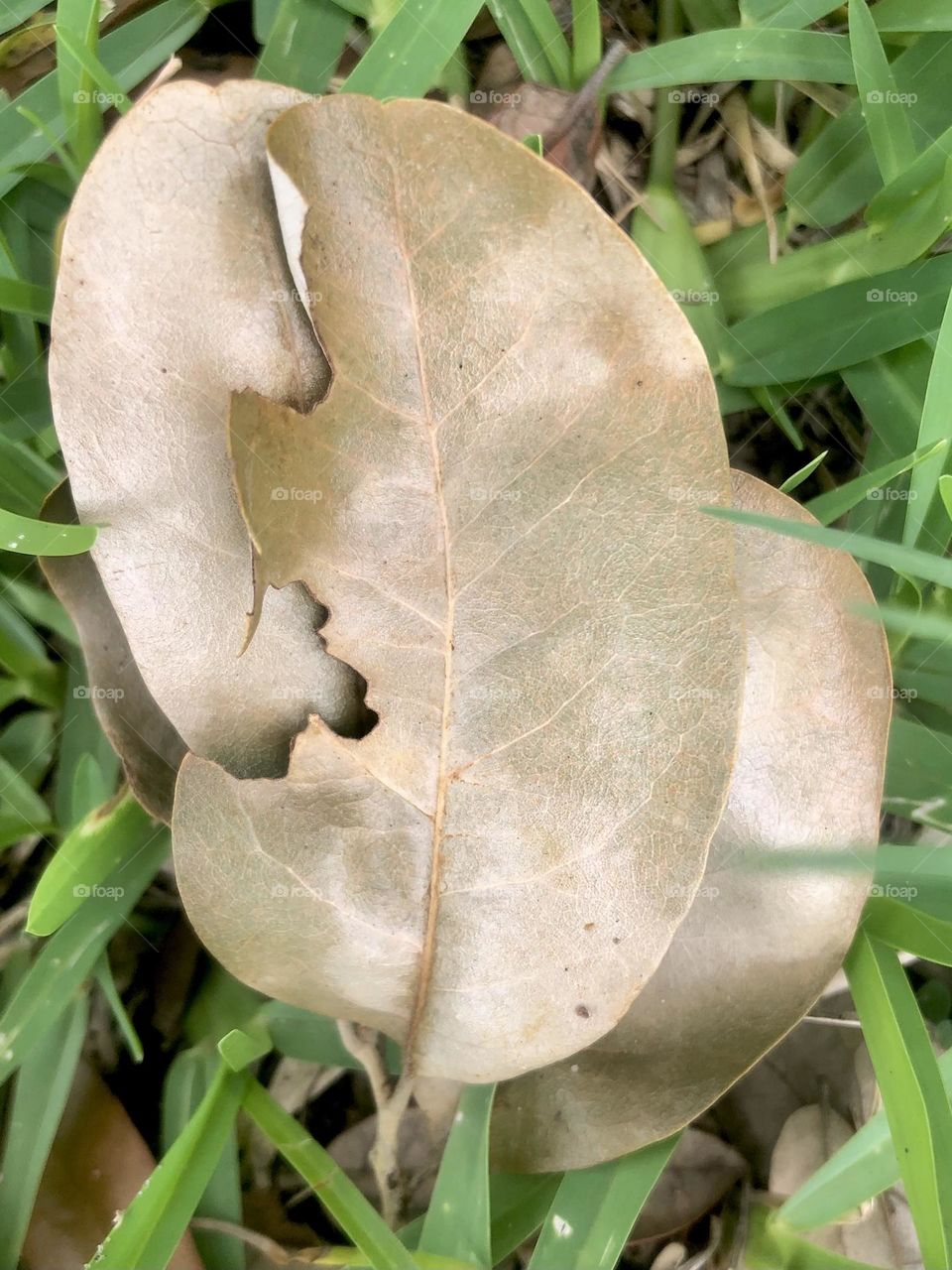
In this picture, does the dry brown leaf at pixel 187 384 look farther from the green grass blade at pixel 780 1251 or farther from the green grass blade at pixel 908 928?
the green grass blade at pixel 780 1251

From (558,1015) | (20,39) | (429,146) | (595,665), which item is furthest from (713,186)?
(558,1015)

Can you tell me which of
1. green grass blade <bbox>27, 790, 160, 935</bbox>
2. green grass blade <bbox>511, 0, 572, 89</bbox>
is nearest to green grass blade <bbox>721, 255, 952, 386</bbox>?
green grass blade <bbox>511, 0, 572, 89</bbox>

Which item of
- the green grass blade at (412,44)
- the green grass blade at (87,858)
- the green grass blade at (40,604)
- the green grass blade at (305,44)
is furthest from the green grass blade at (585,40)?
the green grass blade at (87,858)

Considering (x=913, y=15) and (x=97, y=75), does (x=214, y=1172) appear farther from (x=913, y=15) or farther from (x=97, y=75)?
(x=913, y=15)

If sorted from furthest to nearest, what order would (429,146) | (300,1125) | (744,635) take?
(300,1125) → (744,635) → (429,146)

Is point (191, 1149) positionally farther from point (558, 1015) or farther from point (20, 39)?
point (20, 39)

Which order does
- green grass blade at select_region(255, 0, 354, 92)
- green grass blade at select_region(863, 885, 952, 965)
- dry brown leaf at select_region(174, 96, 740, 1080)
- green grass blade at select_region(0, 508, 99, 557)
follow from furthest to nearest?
green grass blade at select_region(255, 0, 354, 92) < green grass blade at select_region(863, 885, 952, 965) < green grass blade at select_region(0, 508, 99, 557) < dry brown leaf at select_region(174, 96, 740, 1080)

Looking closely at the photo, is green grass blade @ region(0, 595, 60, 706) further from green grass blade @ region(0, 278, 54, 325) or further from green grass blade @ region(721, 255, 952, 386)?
green grass blade @ region(721, 255, 952, 386)
